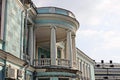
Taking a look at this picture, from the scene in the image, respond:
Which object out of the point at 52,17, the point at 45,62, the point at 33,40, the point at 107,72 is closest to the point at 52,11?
the point at 52,17

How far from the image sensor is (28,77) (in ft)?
60.8

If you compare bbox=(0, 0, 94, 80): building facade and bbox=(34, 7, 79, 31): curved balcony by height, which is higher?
bbox=(34, 7, 79, 31): curved balcony

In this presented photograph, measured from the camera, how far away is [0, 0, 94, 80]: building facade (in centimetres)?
1444

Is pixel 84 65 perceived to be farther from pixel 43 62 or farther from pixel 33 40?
pixel 33 40

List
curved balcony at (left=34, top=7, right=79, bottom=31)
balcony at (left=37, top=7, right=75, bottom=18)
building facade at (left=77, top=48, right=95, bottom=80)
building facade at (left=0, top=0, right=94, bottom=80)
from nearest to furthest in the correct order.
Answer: building facade at (left=0, top=0, right=94, bottom=80) → curved balcony at (left=34, top=7, right=79, bottom=31) → balcony at (left=37, top=7, right=75, bottom=18) → building facade at (left=77, top=48, right=95, bottom=80)

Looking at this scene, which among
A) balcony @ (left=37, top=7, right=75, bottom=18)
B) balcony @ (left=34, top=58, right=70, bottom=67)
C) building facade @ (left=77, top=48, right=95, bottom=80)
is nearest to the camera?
balcony @ (left=34, top=58, right=70, bottom=67)

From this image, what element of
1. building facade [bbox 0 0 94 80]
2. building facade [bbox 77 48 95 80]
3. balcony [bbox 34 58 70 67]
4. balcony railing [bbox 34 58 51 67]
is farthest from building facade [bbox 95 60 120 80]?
balcony railing [bbox 34 58 51 67]

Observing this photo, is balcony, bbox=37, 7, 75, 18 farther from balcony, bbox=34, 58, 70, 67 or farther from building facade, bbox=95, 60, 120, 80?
building facade, bbox=95, 60, 120, 80

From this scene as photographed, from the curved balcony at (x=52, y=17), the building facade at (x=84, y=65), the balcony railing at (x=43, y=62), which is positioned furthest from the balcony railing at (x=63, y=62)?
the building facade at (x=84, y=65)

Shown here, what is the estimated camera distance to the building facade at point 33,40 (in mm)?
14438

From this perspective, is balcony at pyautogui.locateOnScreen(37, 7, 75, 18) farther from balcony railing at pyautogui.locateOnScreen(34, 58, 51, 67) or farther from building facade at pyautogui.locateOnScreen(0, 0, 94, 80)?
balcony railing at pyautogui.locateOnScreen(34, 58, 51, 67)

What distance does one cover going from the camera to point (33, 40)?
818 inches

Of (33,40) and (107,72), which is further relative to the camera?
(107,72)

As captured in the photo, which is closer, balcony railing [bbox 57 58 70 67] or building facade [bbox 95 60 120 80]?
balcony railing [bbox 57 58 70 67]
